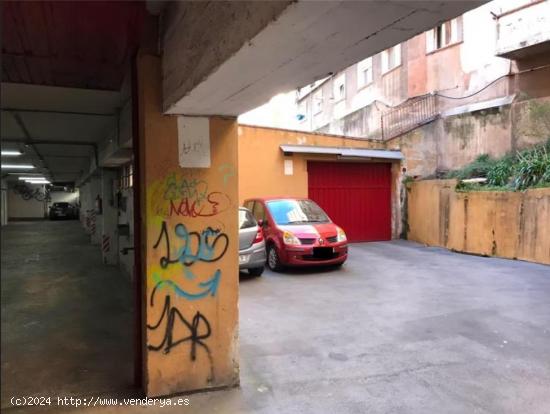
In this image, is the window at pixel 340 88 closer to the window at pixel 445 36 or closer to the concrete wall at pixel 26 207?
the window at pixel 445 36

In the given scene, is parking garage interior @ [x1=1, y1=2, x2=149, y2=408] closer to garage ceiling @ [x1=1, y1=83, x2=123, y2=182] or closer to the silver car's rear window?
garage ceiling @ [x1=1, y1=83, x2=123, y2=182]

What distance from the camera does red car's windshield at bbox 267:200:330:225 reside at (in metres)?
9.92

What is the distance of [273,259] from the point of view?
9648 millimetres

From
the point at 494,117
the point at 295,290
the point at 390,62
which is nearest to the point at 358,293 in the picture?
the point at 295,290

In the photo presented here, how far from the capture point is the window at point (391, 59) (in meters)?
20.4

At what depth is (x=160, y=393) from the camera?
371cm

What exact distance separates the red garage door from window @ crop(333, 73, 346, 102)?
1285 cm

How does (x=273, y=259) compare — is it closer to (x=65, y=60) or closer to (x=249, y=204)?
(x=249, y=204)

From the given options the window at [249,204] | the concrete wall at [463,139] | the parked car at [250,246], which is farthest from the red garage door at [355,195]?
the parked car at [250,246]

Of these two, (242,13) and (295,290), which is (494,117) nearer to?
(295,290)

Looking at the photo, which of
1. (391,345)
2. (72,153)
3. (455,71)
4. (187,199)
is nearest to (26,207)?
(72,153)

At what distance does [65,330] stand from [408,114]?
15.6 m

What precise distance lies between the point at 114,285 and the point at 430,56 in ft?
52.3

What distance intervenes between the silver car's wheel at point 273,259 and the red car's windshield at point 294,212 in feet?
1.97
